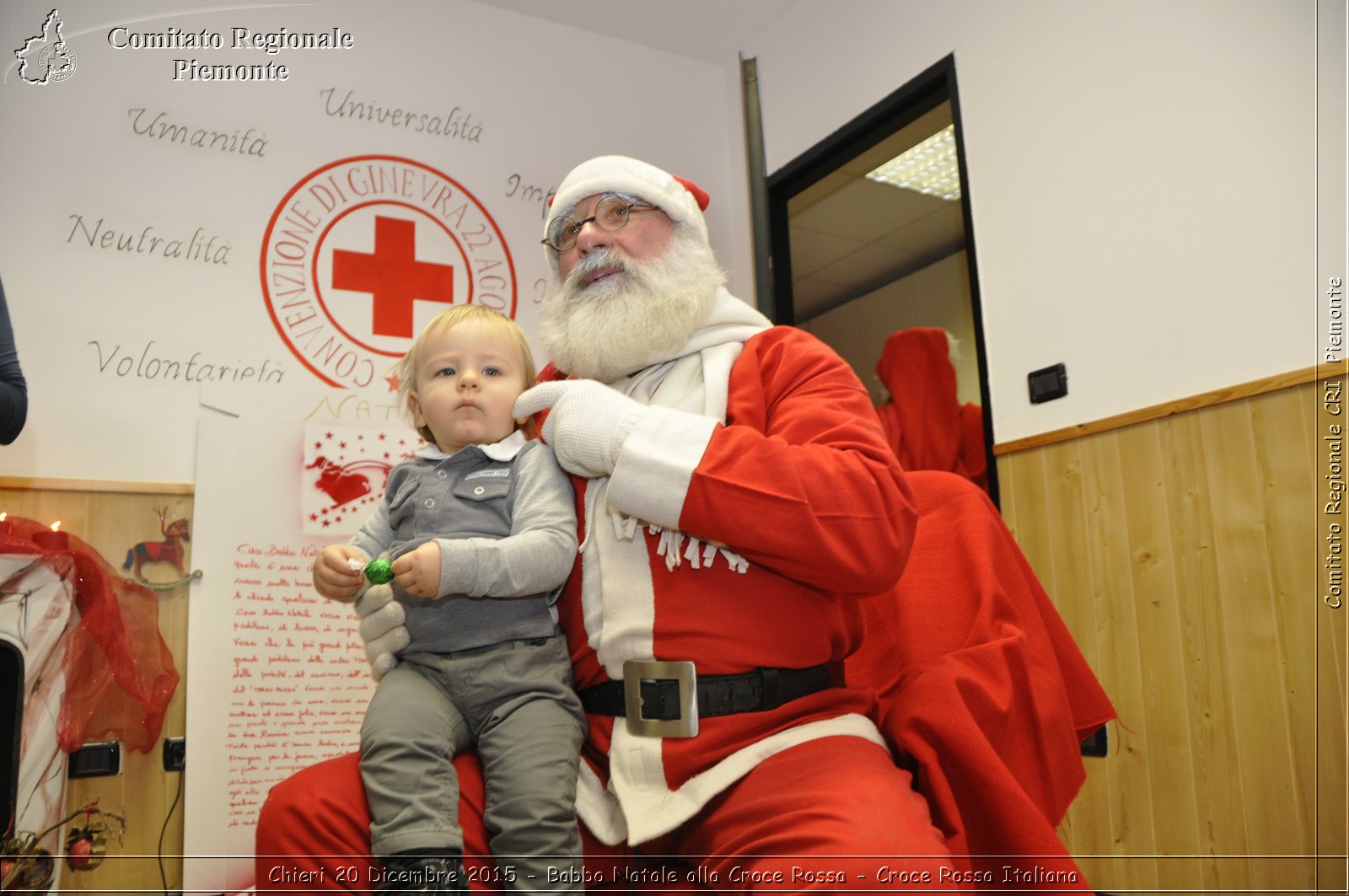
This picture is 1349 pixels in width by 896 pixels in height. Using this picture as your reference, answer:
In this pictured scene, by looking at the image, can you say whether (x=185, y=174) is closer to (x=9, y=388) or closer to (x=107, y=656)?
(x=9, y=388)

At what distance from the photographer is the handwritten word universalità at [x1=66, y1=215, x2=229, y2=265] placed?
2.42 metres

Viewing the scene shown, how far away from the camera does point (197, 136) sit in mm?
2611

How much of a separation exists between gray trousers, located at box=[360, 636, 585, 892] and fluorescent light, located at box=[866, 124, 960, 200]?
2.64 meters

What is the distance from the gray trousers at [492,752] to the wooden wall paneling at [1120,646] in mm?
1467

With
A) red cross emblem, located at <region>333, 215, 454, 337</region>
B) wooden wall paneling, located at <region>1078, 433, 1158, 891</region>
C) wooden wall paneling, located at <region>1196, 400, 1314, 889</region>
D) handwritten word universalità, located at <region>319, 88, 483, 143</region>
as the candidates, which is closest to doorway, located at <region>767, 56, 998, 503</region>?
wooden wall paneling, located at <region>1078, 433, 1158, 891</region>

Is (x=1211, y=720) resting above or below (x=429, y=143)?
below

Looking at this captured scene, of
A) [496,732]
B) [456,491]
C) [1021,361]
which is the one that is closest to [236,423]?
[456,491]

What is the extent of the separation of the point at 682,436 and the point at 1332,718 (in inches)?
56.2

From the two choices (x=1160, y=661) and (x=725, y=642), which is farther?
(x=1160, y=661)

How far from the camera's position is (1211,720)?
1946 mm

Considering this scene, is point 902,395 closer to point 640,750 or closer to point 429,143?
point 429,143

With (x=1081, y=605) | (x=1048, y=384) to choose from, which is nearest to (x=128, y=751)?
(x=1081, y=605)

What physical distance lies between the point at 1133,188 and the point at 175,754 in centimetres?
257

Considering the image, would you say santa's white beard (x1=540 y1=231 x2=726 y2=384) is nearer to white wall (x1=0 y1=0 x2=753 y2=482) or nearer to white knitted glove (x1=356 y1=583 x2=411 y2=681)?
white knitted glove (x1=356 y1=583 x2=411 y2=681)
